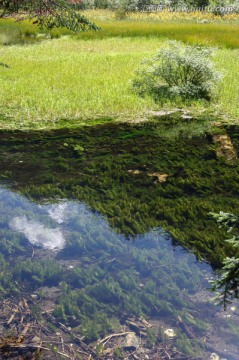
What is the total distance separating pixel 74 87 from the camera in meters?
13.0

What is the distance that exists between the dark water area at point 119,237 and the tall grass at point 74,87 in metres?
1.74

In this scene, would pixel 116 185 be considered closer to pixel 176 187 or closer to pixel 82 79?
pixel 176 187

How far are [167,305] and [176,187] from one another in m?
3.08

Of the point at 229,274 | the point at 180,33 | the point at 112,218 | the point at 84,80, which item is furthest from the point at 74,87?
the point at 180,33

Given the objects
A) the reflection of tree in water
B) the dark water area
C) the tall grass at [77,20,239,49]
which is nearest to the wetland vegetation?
the dark water area

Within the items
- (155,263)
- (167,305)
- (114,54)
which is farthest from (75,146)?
(114,54)

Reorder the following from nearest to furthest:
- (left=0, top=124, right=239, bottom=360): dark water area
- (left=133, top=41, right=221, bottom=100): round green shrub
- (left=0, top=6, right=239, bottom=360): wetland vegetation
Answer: (left=0, top=6, right=239, bottom=360): wetland vegetation, (left=0, top=124, right=239, bottom=360): dark water area, (left=133, top=41, right=221, bottom=100): round green shrub

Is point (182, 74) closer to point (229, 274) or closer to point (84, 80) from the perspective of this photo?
point (84, 80)

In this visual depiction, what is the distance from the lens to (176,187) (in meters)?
6.83

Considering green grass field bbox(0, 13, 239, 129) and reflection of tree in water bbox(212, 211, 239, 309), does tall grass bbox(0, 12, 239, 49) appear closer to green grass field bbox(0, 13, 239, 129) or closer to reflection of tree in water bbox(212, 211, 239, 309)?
green grass field bbox(0, 13, 239, 129)

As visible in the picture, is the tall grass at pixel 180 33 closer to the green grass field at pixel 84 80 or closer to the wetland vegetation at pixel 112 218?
the green grass field at pixel 84 80

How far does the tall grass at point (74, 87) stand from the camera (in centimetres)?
1063

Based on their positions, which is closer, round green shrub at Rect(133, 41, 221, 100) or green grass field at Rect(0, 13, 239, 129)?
green grass field at Rect(0, 13, 239, 129)

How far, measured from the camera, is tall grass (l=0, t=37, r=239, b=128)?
10633mm
